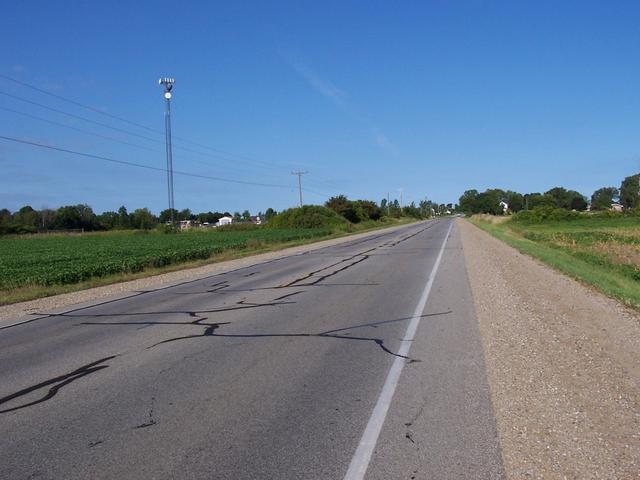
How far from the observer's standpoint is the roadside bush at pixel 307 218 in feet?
280

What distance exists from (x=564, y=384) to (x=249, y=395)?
11.6 ft

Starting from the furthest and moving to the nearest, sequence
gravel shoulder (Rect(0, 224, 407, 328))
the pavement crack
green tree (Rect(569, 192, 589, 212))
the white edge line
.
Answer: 1. green tree (Rect(569, 192, 589, 212))
2. gravel shoulder (Rect(0, 224, 407, 328))
3. the pavement crack
4. the white edge line

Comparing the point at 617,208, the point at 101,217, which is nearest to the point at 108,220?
the point at 101,217

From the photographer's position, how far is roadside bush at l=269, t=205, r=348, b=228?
85.4 m

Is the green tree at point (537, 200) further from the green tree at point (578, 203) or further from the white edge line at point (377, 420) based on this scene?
the white edge line at point (377, 420)

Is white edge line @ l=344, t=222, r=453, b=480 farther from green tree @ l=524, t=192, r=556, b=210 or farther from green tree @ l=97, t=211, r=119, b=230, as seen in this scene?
green tree @ l=524, t=192, r=556, b=210

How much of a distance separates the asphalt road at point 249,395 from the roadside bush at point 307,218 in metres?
72.7

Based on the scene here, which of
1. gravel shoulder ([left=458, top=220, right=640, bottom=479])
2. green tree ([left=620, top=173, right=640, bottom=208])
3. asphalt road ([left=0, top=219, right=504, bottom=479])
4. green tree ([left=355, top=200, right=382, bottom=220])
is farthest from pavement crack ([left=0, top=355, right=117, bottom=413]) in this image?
green tree ([left=620, top=173, right=640, bottom=208])

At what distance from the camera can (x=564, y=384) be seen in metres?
6.72

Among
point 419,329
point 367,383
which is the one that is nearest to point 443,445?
point 367,383

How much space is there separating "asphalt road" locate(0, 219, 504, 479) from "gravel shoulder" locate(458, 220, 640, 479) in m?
0.25

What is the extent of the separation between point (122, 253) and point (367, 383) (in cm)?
2874

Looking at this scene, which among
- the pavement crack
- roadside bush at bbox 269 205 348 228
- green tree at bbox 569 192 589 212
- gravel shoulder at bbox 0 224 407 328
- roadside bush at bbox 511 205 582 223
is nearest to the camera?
the pavement crack

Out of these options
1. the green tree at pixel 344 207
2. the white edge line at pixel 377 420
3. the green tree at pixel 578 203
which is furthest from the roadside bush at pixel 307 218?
the green tree at pixel 578 203
